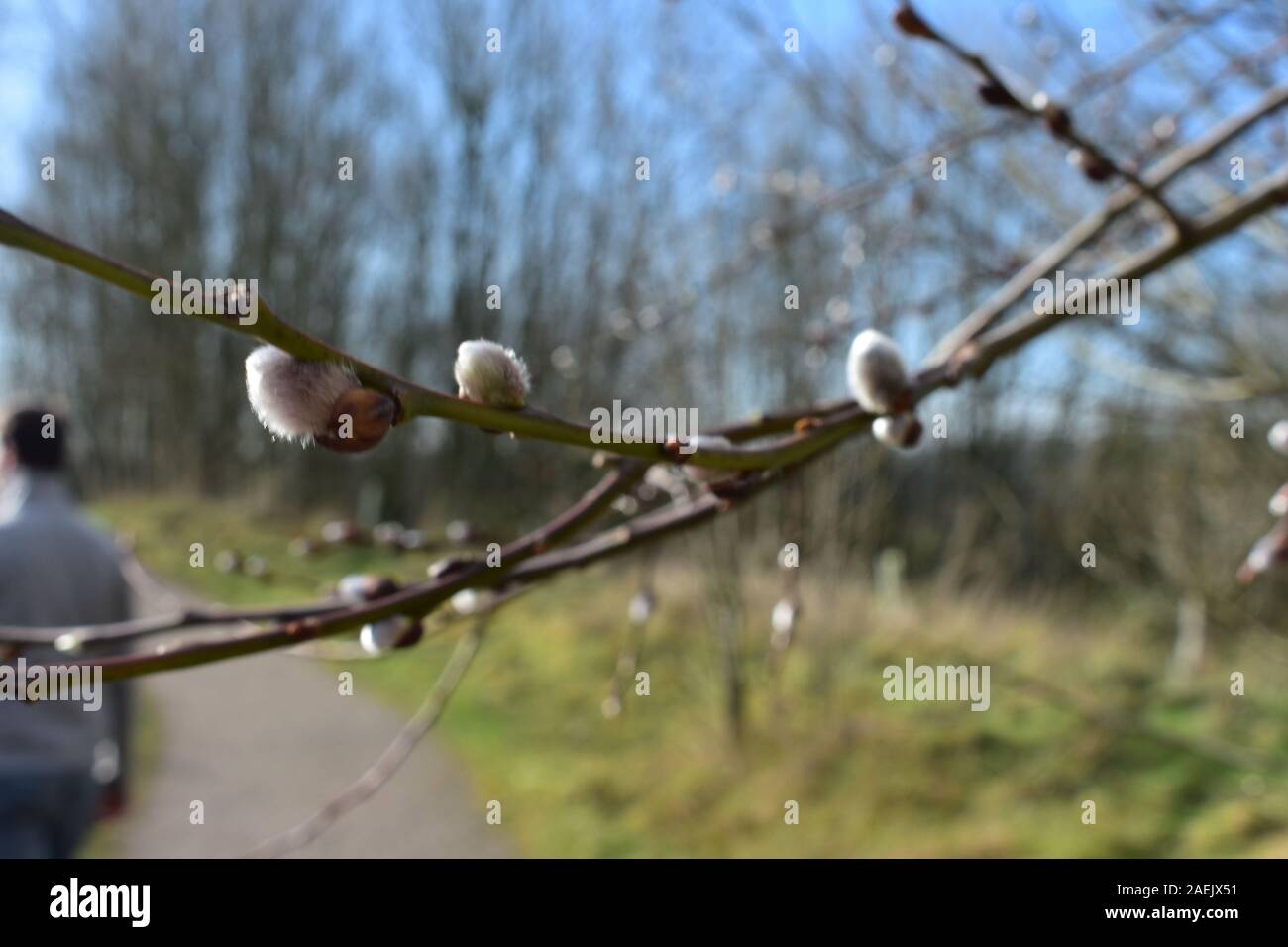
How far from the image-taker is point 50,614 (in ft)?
7.70

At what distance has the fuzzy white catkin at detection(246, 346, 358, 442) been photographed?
1.63ft

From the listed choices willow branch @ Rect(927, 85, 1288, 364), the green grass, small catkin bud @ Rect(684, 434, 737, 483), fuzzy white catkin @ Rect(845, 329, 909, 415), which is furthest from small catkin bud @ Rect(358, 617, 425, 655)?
the green grass

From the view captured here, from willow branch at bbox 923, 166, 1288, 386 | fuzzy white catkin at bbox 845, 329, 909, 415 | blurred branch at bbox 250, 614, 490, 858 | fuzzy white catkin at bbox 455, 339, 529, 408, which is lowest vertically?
blurred branch at bbox 250, 614, 490, 858

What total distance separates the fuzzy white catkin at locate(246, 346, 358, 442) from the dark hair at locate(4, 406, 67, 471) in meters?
2.28

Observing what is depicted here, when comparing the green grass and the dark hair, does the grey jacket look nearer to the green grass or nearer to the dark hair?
the dark hair

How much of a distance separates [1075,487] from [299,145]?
1003 centimetres

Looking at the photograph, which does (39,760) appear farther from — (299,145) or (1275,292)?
(299,145)

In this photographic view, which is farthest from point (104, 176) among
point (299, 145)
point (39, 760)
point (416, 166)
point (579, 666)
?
point (39, 760)

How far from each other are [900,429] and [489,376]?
39cm

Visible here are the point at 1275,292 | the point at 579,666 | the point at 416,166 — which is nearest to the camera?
the point at 1275,292

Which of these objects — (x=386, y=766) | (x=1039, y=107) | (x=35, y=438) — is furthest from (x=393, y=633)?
(x=35, y=438)

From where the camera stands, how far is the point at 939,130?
2520 mm

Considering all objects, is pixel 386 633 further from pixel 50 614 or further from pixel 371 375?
pixel 50 614
